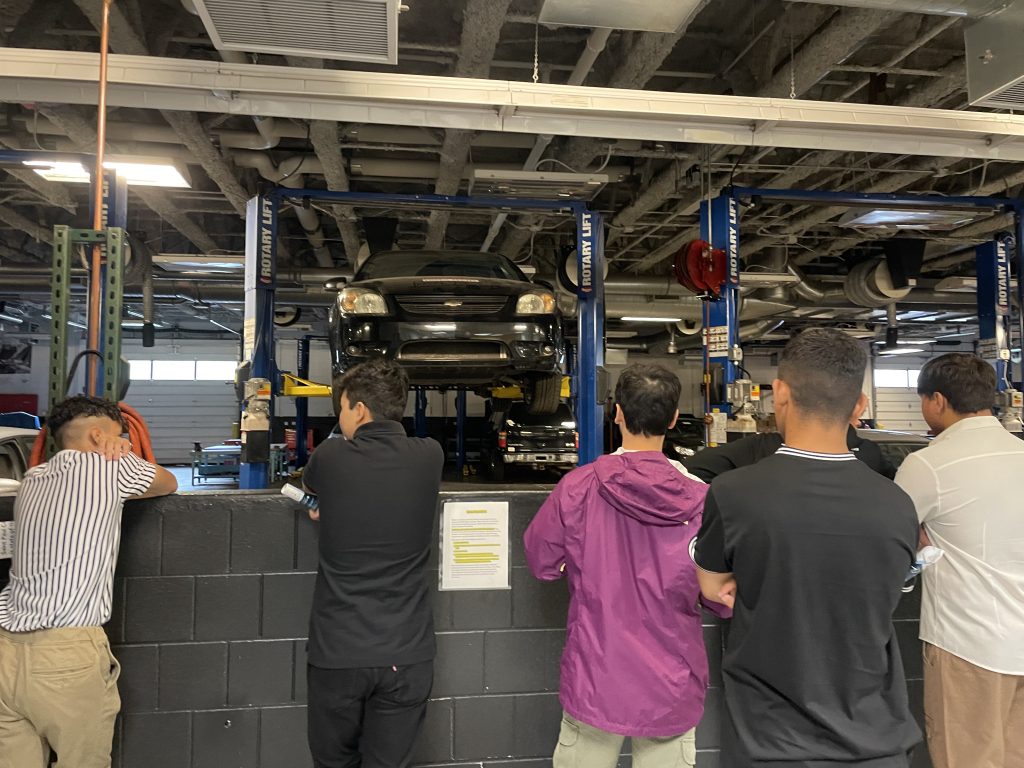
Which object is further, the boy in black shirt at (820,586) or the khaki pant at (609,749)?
the khaki pant at (609,749)

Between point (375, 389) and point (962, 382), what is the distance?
1799 mm

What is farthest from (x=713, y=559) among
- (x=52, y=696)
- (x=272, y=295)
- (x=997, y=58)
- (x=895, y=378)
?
(x=895, y=378)

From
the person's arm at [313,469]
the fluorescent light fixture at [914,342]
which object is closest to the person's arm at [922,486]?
the person's arm at [313,469]

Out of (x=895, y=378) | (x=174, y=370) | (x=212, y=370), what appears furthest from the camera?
(x=895, y=378)

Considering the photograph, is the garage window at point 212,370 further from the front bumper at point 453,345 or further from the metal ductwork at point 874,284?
the metal ductwork at point 874,284

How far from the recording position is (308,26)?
2.68 m

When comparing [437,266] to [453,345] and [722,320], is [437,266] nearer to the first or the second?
[453,345]

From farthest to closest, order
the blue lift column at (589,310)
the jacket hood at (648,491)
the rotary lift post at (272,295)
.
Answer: the blue lift column at (589,310), the rotary lift post at (272,295), the jacket hood at (648,491)

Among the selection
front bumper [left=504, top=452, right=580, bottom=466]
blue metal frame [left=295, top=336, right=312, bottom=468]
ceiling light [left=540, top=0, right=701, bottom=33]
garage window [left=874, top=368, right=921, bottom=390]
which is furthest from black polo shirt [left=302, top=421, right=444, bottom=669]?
garage window [left=874, top=368, right=921, bottom=390]

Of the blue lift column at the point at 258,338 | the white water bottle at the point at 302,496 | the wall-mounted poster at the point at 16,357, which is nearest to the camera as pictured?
the white water bottle at the point at 302,496

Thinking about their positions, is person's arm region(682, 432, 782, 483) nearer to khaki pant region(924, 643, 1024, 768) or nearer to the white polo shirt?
the white polo shirt

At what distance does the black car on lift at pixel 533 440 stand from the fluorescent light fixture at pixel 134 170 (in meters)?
3.81

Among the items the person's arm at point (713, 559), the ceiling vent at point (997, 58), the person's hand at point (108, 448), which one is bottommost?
the person's arm at point (713, 559)

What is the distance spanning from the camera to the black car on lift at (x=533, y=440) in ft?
22.8
